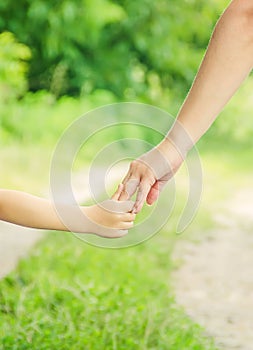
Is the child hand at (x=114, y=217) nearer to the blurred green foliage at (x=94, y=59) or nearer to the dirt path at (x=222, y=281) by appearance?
the dirt path at (x=222, y=281)

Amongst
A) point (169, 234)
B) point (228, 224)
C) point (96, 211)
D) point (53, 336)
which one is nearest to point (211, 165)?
point (228, 224)

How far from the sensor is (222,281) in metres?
5.52

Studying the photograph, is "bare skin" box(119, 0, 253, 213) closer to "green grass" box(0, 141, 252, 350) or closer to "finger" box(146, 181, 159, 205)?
"finger" box(146, 181, 159, 205)

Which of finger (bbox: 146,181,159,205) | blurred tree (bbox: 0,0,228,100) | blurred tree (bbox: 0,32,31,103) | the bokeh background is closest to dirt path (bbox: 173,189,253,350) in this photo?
the bokeh background

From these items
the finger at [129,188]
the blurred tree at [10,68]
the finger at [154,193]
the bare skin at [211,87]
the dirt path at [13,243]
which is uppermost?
the blurred tree at [10,68]

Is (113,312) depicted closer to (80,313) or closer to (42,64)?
(80,313)

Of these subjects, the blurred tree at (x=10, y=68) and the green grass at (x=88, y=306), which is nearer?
the green grass at (x=88, y=306)

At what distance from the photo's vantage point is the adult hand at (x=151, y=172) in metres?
2.31

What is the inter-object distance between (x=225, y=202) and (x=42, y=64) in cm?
356

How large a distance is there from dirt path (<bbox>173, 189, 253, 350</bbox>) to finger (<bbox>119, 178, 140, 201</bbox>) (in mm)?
2037

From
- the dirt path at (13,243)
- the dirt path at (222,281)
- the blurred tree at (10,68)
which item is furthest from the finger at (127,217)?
the blurred tree at (10,68)

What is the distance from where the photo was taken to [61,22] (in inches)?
405

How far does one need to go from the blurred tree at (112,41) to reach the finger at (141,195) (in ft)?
25.6

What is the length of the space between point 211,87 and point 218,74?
4 cm
